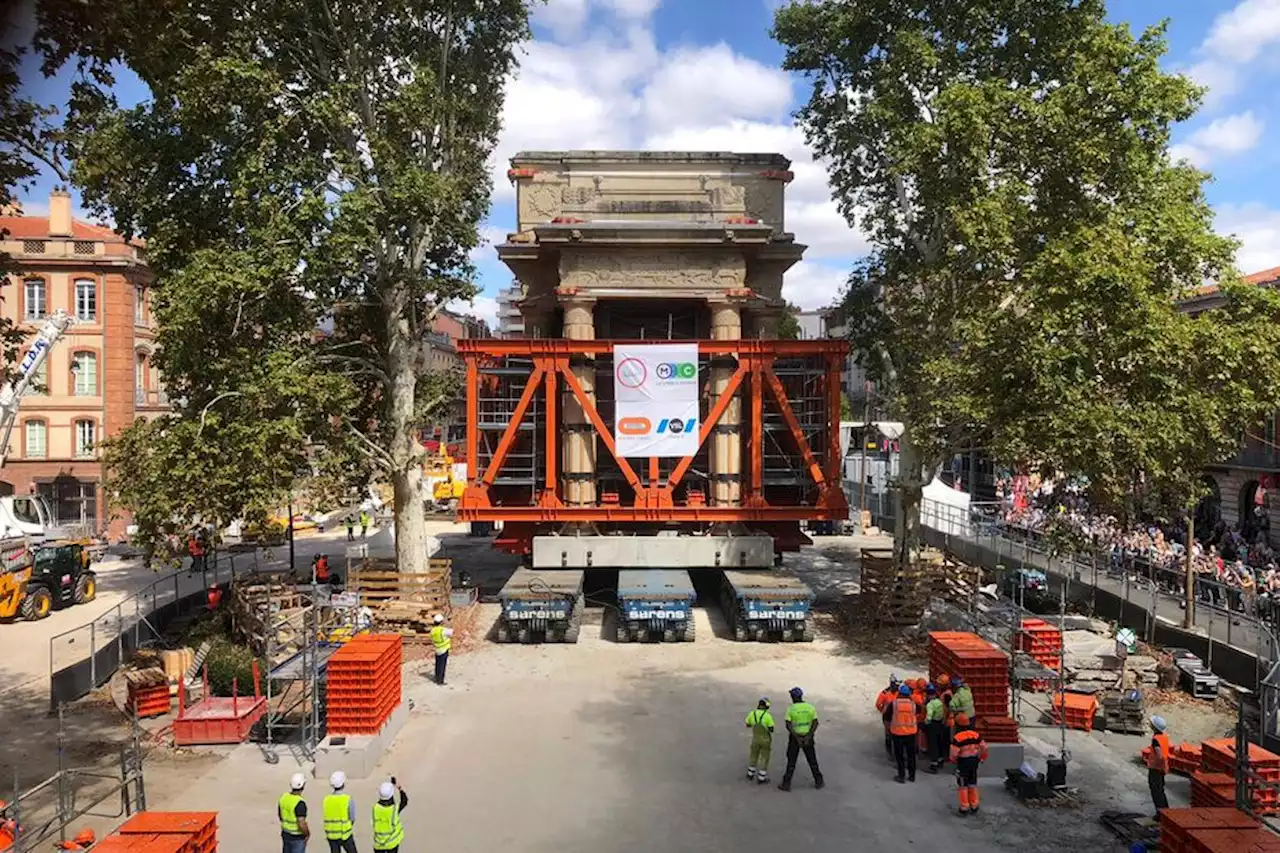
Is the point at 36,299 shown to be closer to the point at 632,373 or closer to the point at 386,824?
the point at 632,373

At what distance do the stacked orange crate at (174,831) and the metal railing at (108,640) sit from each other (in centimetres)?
1096

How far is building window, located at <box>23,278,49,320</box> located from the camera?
4516 cm

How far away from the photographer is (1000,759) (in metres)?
15.4

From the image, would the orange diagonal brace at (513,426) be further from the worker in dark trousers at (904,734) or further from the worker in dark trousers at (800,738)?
the worker in dark trousers at (904,734)

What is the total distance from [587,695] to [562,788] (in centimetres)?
527

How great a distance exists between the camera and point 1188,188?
23406 millimetres

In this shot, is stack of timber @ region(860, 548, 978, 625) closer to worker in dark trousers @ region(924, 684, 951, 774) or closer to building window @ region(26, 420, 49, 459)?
worker in dark trousers @ region(924, 684, 951, 774)

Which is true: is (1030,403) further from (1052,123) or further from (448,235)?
(448,235)

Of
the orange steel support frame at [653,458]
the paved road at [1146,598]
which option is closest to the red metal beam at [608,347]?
the orange steel support frame at [653,458]

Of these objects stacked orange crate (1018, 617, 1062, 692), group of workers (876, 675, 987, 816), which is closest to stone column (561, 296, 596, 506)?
stacked orange crate (1018, 617, 1062, 692)

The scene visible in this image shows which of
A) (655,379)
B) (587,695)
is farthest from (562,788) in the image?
(655,379)

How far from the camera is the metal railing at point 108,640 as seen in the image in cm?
2025

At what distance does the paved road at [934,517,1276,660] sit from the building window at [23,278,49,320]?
45984 mm

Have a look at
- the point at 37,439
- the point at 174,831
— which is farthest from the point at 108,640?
the point at 37,439
